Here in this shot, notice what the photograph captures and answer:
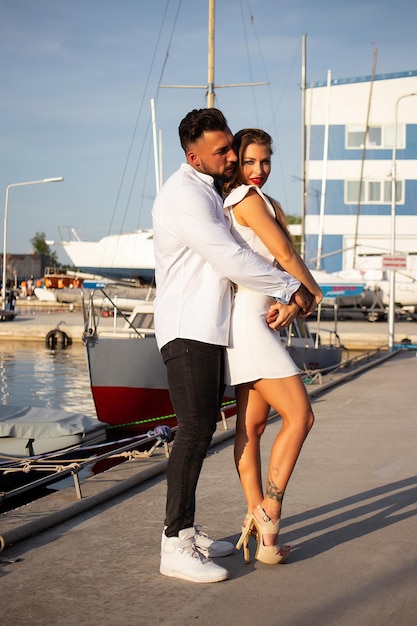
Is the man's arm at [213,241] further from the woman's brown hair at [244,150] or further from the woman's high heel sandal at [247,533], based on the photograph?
the woman's high heel sandal at [247,533]

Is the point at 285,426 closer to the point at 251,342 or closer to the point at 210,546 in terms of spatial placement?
the point at 251,342

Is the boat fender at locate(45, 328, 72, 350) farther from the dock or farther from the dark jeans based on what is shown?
the dark jeans

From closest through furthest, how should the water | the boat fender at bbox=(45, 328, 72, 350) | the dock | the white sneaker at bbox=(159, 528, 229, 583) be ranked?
the dock → the white sneaker at bbox=(159, 528, 229, 583) → the water → the boat fender at bbox=(45, 328, 72, 350)

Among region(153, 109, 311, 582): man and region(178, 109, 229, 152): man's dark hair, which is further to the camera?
region(178, 109, 229, 152): man's dark hair

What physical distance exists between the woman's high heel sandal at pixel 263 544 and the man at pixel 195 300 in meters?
0.19

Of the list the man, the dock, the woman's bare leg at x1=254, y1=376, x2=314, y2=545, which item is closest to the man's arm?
the man

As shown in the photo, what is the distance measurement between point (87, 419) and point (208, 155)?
7826mm

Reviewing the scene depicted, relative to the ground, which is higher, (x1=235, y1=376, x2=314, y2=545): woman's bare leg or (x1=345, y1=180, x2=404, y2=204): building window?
(x1=345, y1=180, x2=404, y2=204): building window

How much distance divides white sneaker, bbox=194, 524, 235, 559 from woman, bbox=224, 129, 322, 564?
84 mm

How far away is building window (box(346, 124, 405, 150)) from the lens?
163 ft

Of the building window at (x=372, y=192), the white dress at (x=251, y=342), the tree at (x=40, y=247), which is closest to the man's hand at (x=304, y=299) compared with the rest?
the white dress at (x=251, y=342)

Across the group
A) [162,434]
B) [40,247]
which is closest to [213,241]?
[162,434]

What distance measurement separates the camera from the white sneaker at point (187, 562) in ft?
12.3

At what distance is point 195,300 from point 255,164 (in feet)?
2.40
